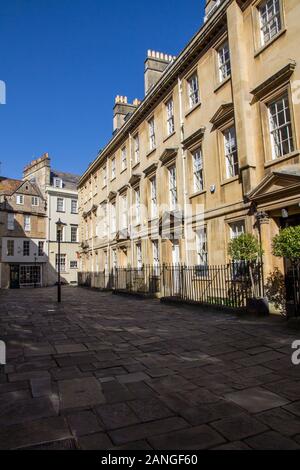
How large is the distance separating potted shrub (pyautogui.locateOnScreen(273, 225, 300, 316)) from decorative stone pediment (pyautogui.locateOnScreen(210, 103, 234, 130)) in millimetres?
5857

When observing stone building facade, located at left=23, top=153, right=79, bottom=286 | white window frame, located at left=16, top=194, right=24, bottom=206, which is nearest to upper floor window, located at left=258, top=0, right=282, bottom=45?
stone building facade, located at left=23, top=153, right=79, bottom=286

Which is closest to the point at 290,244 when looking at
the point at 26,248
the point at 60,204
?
the point at 26,248

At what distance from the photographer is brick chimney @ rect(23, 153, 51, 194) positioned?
41.2m

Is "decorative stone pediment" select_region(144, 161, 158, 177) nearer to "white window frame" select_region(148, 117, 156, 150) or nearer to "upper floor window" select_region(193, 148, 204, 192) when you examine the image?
"white window frame" select_region(148, 117, 156, 150)

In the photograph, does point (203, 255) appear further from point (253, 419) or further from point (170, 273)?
point (253, 419)

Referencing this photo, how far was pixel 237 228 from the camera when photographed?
469 inches

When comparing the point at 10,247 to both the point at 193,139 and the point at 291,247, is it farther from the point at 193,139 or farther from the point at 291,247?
A: the point at 291,247

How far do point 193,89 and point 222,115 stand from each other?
349 centimetres

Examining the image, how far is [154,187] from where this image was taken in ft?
59.8

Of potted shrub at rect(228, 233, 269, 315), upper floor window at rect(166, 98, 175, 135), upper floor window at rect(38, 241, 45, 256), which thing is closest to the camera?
potted shrub at rect(228, 233, 269, 315)

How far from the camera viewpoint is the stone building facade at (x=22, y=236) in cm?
3534

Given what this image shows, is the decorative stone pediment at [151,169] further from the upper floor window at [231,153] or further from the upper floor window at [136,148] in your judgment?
the upper floor window at [231,153]

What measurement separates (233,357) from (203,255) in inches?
335

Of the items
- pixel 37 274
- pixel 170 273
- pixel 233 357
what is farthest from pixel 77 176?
pixel 233 357
